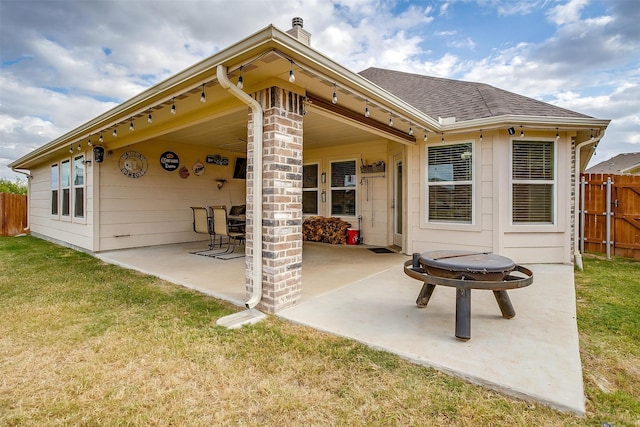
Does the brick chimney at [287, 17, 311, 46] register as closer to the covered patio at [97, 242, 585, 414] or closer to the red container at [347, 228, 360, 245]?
the covered patio at [97, 242, 585, 414]

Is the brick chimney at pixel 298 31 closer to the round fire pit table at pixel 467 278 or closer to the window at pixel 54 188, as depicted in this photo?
the round fire pit table at pixel 467 278

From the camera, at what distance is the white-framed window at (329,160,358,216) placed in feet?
25.5

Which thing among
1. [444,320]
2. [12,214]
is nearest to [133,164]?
[444,320]

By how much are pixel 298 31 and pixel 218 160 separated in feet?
18.0

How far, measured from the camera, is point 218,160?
27.2ft

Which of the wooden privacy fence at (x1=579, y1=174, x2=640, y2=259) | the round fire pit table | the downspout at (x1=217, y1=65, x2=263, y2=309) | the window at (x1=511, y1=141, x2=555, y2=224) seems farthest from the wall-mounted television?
the wooden privacy fence at (x1=579, y1=174, x2=640, y2=259)

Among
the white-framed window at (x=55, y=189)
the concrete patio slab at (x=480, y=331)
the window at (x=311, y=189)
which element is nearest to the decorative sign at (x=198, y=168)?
the window at (x=311, y=189)

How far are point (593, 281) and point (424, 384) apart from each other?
13.0 ft

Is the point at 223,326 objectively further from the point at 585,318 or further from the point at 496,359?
the point at 585,318

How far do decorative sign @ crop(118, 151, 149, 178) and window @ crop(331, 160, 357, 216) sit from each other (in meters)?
4.34

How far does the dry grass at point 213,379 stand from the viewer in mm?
1610

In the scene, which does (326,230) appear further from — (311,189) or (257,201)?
(257,201)

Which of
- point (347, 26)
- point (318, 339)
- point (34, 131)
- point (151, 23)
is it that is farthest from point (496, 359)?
point (34, 131)

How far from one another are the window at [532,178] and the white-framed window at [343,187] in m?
3.39
